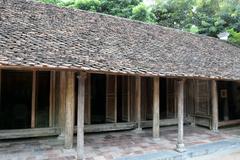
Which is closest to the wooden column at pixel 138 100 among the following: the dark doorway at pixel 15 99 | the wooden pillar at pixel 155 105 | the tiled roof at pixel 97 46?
the wooden pillar at pixel 155 105

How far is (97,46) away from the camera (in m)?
7.48

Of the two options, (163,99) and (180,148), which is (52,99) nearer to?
(180,148)

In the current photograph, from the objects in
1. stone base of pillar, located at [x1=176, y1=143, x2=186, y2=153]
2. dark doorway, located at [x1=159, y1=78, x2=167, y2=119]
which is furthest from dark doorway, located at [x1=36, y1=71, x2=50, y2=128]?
dark doorway, located at [x1=159, y1=78, x2=167, y2=119]

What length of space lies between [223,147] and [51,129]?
542 cm

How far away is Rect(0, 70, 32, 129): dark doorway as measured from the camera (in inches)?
303

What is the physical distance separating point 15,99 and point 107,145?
3174 mm

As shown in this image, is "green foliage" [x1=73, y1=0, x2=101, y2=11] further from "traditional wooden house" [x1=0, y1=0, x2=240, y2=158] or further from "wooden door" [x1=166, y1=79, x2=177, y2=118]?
"wooden door" [x1=166, y1=79, x2=177, y2=118]

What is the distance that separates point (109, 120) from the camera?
9.55m

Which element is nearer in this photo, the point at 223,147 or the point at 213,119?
the point at 223,147

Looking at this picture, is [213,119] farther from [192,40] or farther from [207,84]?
[192,40]

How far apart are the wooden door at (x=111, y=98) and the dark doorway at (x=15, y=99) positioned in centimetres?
290

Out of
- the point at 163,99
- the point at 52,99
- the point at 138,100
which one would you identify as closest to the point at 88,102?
the point at 52,99

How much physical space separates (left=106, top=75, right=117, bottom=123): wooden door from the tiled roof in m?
1.72

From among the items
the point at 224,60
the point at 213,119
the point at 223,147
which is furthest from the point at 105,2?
the point at 223,147
